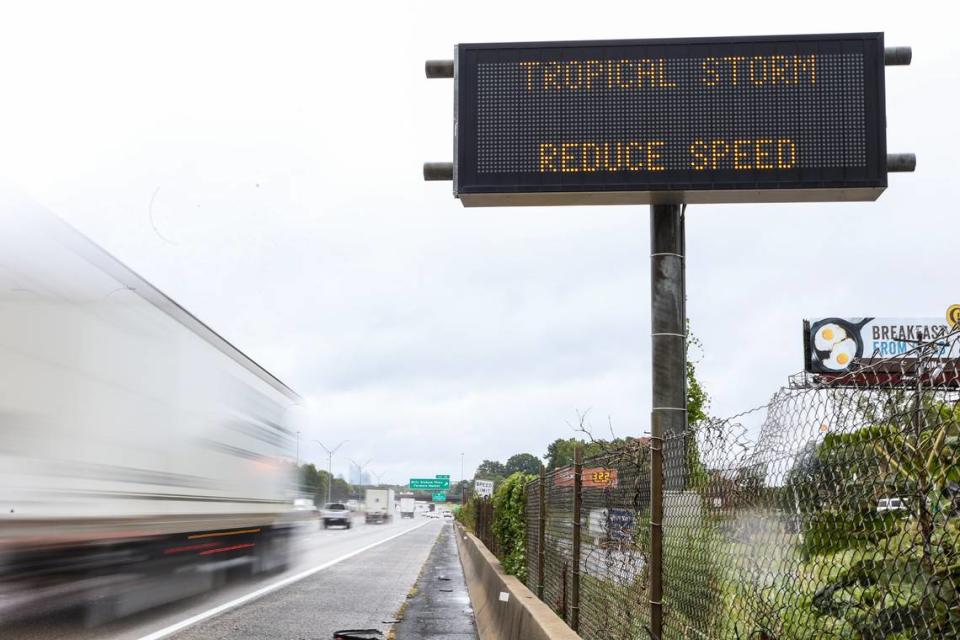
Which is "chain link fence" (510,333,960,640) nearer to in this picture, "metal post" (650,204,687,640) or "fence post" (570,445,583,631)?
"fence post" (570,445,583,631)

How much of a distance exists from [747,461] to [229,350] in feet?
52.0

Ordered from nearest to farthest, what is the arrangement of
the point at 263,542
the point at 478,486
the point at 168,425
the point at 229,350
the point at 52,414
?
the point at 52,414, the point at 168,425, the point at 229,350, the point at 263,542, the point at 478,486

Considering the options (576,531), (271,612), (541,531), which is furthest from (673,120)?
(271,612)

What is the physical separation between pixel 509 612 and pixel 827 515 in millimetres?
6871

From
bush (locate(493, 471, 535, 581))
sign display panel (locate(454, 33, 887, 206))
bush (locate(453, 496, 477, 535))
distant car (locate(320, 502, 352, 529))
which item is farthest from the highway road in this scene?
distant car (locate(320, 502, 352, 529))

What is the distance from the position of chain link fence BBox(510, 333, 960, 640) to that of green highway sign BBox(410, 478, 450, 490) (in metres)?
119

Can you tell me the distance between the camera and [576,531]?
7906 mm

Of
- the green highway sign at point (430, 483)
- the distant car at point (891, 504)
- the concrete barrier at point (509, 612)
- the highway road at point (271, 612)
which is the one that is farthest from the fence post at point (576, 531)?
the green highway sign at point (430, 483)

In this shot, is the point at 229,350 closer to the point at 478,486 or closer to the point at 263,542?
the point at 263,542

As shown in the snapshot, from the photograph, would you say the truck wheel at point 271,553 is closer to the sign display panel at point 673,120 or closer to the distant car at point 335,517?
the sign display panel at point 673,120

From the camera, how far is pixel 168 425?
14.7m

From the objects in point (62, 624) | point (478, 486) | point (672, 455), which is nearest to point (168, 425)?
point (62, 624)

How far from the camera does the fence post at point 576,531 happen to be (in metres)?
7.85

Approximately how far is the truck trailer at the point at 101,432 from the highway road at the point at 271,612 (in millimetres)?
364
